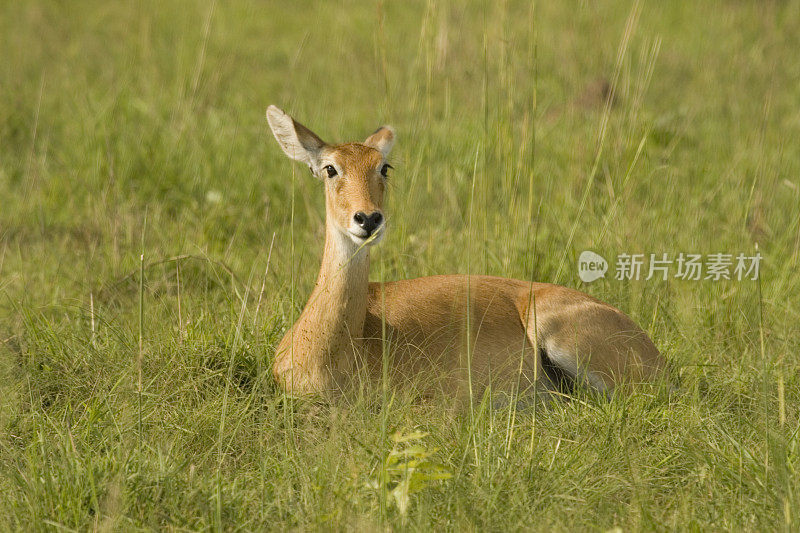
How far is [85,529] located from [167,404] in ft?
2.72

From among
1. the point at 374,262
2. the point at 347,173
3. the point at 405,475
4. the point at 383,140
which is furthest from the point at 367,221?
the point at 374,262

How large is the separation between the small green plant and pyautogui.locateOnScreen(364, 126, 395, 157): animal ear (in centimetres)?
166

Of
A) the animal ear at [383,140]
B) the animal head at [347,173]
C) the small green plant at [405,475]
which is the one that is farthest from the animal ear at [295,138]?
the small green plant at [405,475]

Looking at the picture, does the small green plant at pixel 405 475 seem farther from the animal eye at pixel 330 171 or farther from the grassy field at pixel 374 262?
the animal eye at pixel 330 171

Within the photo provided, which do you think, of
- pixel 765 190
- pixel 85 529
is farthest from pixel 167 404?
pixel 765 190

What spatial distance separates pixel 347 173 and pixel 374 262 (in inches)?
51.2

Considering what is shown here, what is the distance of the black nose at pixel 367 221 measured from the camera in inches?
147

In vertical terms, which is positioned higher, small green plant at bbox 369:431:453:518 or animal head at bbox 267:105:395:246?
animal head at bbox 267:105:395:246

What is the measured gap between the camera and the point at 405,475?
2.89 metres

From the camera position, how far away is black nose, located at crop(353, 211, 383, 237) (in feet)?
12.2

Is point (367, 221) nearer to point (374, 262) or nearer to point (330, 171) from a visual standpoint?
point (330, 171)

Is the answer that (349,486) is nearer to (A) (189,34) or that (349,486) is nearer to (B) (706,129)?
(B) (706,129)

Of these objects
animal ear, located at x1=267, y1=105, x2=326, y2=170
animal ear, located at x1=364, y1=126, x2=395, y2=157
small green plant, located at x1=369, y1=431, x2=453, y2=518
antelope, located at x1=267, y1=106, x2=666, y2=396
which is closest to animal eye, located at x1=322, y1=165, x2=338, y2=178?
antelope, located at x1=267, y1=106, x2=666, y2=396

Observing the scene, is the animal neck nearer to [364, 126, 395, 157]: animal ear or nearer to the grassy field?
the grassy field
